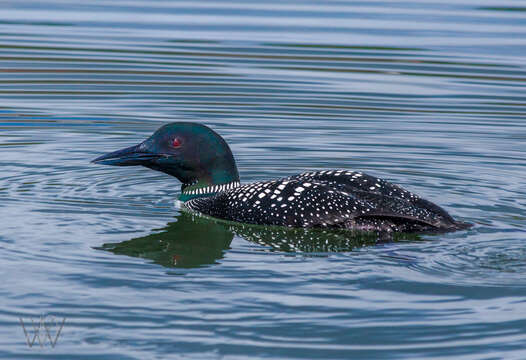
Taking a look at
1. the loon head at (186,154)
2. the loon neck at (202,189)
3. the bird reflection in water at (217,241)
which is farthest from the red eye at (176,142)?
the bird reflection in water at (217,241)

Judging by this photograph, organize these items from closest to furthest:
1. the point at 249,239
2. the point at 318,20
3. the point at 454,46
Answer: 1. the point at 249,239
2. the point at 454,46
3. the point at 318,20

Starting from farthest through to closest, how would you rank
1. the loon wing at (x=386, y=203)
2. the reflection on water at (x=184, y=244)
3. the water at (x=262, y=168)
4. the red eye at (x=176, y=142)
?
the red eye at (x=176, y=142), the loon wing at (x=386, y=203), the reflection on water at (x=184, y=244), the water at (x=262, y=168)

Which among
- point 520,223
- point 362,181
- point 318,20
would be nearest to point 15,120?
point 362,181

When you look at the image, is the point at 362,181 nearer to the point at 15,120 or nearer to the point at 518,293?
the point at 518,293

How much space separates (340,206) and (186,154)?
1.34 metres

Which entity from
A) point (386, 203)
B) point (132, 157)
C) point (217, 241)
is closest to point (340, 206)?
point (386, 203)

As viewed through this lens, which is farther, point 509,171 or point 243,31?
point 243,31

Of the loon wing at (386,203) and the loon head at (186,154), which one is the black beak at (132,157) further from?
the loon wing at (386,203)

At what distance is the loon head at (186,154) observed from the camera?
7.87 m

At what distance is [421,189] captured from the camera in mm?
8414

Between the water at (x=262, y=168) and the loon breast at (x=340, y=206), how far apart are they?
13cm

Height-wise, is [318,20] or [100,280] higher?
[318,20]

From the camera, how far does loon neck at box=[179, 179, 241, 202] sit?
7953 mm

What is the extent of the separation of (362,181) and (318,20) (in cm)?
961
